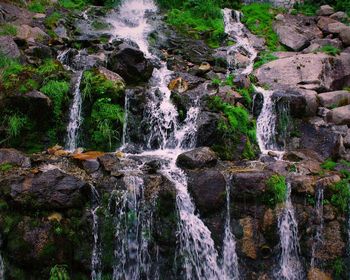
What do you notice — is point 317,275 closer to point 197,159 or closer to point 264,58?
point 197,159

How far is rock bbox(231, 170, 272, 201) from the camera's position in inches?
313

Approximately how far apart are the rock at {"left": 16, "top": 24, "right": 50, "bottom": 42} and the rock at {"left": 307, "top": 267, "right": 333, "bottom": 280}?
1005cm

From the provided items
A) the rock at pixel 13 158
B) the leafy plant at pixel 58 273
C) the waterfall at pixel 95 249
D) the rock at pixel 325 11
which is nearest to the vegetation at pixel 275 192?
the waterfall at pixel 95 249

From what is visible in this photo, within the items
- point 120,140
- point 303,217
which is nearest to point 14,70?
point 120,140

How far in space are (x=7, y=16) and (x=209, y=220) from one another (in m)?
10.1

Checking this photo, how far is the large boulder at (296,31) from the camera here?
585 inches

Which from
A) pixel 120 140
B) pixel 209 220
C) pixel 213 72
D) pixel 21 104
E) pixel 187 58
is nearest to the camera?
pixel 209 220

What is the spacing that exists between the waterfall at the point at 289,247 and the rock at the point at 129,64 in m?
5.70

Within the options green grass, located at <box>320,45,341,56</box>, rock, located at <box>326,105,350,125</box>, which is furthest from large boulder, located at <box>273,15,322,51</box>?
rock, located at <box>326,105,350,125</box>

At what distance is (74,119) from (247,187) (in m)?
4.70

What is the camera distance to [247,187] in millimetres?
7961

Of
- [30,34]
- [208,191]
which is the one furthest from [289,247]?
[30,34]

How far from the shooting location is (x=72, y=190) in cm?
700

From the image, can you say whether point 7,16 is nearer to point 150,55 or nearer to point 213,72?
point 150,55
